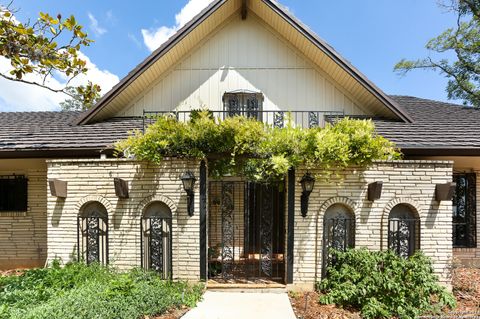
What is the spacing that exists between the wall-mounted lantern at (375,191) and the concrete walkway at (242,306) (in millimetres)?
2701

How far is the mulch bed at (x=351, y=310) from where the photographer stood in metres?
4.79

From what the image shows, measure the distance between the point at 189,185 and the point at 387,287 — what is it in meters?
4.16

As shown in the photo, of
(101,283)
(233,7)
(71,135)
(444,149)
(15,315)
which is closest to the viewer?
(15,315)

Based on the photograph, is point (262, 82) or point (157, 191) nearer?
point (157, 191)

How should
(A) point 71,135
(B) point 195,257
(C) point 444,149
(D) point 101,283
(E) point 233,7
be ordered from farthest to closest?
(E) point 233,7, (A) point 71,135, (C) point 444,149, (B) point 195,257, (D) point 101,283

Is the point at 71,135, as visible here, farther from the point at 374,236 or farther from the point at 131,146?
the point at 374,236

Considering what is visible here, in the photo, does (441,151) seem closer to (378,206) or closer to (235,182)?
(378,206)

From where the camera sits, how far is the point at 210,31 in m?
8.47

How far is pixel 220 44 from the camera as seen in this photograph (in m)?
8.58

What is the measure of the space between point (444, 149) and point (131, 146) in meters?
7.33

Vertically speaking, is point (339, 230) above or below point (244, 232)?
above

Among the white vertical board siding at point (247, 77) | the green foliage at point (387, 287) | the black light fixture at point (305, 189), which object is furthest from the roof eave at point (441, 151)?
the black light fixture at point (305, 189)

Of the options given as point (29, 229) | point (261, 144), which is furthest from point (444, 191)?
point (29, 229)

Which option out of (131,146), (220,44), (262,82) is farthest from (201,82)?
(131,146)
